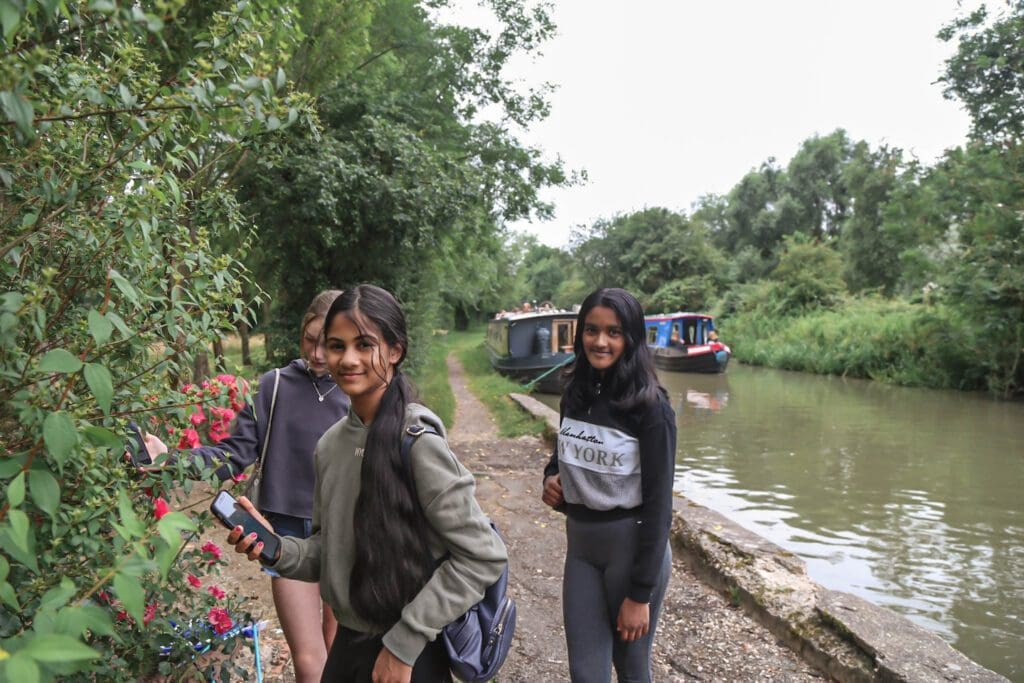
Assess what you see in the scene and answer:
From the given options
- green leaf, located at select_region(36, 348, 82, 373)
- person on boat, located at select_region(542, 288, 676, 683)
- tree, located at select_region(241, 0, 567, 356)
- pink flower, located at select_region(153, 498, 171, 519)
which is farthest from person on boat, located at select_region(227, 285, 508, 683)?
tree, located at select_region(241, 0, 567, 356)

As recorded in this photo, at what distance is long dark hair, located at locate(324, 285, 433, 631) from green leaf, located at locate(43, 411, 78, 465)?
2.14 ft

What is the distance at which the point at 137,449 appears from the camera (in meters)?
1.89

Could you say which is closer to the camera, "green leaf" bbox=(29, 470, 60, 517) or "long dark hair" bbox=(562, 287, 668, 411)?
"green leaf" bbox=(29, 470, 60, 517)

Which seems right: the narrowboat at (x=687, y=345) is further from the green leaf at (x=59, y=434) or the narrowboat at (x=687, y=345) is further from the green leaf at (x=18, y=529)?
the green leaf at (x=18, y=529)

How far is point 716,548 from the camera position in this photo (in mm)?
4723

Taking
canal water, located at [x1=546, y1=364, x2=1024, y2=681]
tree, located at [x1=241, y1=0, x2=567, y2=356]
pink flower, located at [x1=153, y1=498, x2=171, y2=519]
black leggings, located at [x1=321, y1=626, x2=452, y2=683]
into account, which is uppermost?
→ tree, located at [x1=241, y1=0, x2=567, y2=356]

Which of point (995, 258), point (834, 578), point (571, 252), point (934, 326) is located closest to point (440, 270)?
point (834, 578)

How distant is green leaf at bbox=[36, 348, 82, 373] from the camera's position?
0.96m

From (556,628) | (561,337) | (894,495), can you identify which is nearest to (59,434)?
(556,628)

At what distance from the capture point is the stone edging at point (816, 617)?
310 cm

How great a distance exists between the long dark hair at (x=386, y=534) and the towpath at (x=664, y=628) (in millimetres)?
2103

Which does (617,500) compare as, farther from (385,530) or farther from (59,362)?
(59,362)

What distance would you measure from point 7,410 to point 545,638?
9.66 feet

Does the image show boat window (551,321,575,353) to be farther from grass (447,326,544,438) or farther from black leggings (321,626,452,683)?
black leggings (321,626,452,683)
